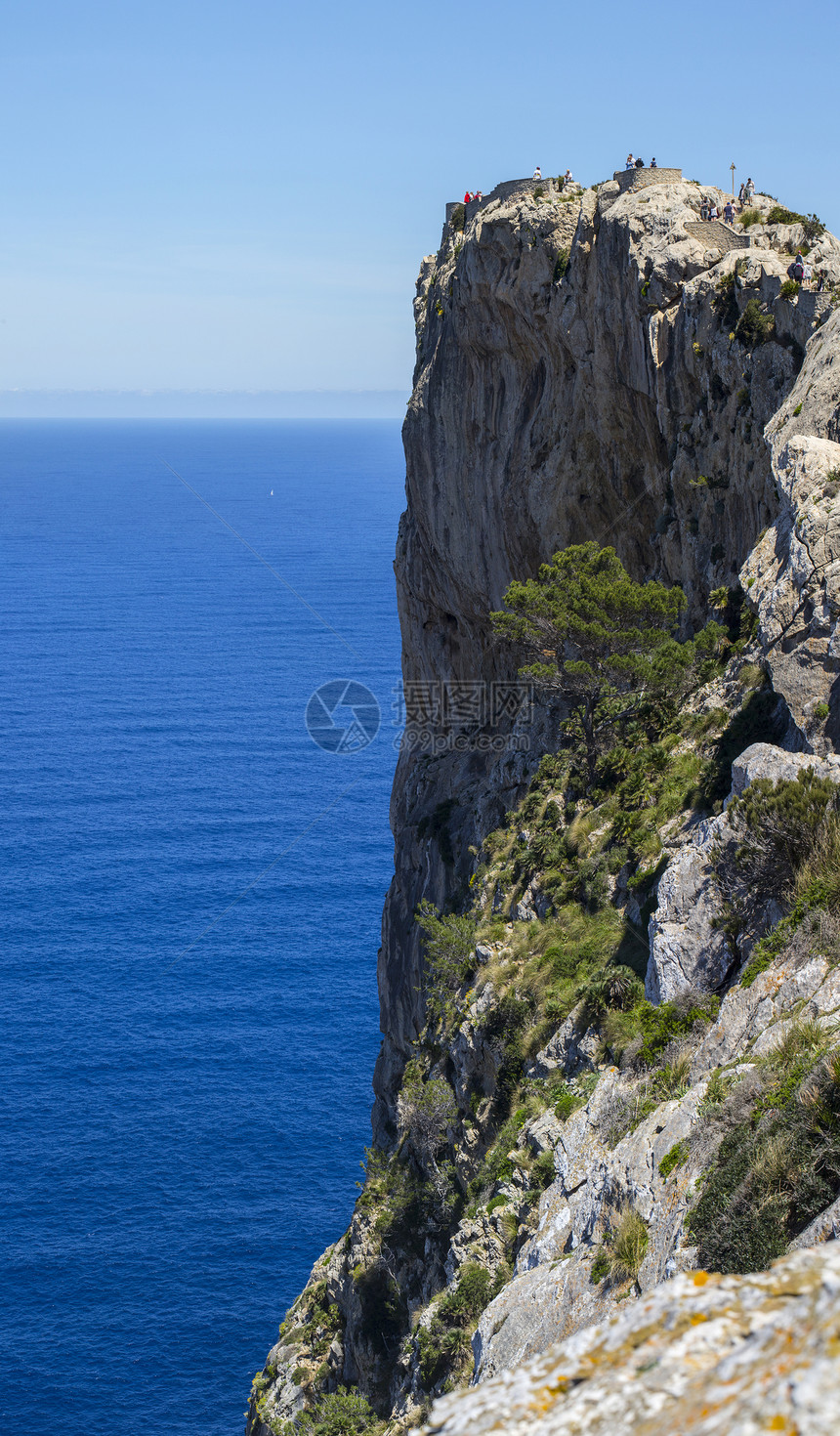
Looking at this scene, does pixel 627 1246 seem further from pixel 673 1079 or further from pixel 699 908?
pixel 699 908

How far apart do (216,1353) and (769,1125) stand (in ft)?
154


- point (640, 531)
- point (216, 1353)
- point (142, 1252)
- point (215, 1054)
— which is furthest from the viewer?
point (215, 1054)

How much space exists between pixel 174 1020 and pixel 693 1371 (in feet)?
222

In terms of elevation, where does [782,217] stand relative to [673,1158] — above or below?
above

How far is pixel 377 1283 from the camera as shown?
34.1 m

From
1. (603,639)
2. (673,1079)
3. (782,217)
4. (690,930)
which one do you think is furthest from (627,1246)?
(782,217)

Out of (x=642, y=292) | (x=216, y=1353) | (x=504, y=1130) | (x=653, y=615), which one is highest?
(x=642, y=292)

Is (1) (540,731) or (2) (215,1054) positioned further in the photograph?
(2) (215,1054)

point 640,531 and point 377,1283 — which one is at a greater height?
point 640,531

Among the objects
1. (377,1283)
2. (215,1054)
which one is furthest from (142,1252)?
(377,1283)

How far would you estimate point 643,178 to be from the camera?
126 ft

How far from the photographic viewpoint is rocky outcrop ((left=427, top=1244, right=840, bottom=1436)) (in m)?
5.95

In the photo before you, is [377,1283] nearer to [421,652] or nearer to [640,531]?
[640,531]

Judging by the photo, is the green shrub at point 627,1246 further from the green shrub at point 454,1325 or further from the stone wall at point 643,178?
the stone wall at point 643,178
